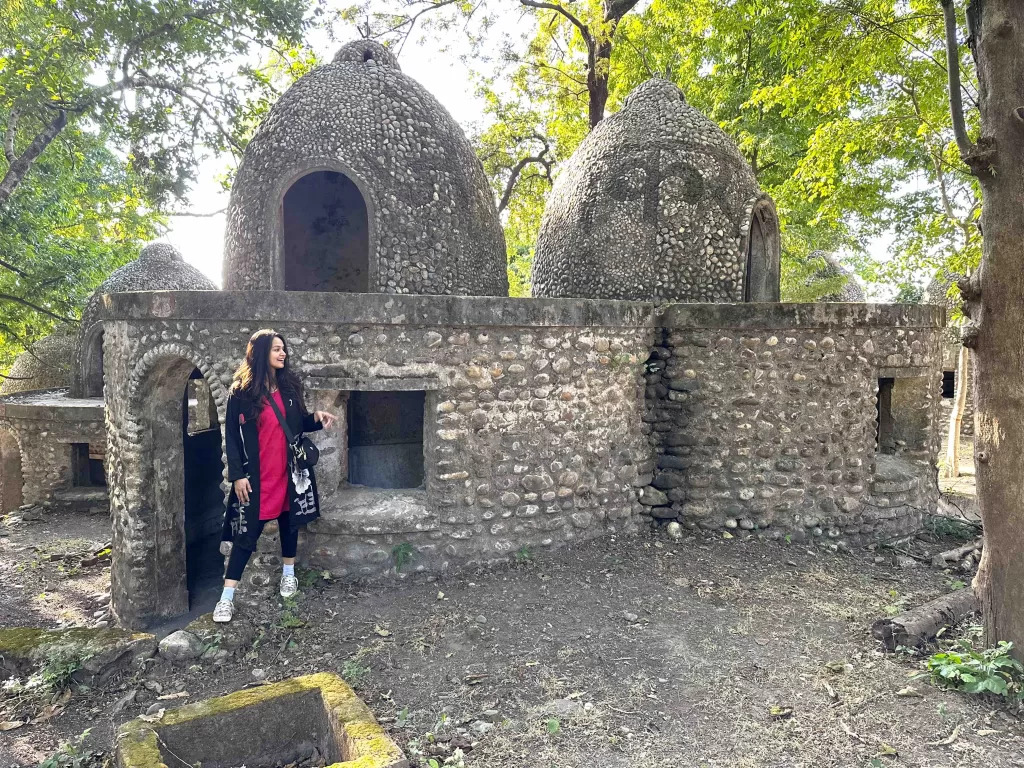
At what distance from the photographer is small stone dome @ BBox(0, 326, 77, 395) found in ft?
48.2

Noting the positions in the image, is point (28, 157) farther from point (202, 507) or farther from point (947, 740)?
point (947, 740)

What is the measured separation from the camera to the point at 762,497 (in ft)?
20.9

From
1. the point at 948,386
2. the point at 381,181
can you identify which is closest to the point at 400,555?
the point at 381,181

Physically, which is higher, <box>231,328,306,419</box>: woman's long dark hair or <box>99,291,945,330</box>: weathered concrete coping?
<box>99,291,945,330</box>: weathered concrete coping

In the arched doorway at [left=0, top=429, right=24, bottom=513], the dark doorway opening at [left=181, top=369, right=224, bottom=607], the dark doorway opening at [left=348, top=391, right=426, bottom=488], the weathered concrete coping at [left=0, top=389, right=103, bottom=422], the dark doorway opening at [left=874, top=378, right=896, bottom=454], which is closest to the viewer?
the dark doorway opening at [left=348, top=391, right=426, bottom=488]

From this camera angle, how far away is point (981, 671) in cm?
370

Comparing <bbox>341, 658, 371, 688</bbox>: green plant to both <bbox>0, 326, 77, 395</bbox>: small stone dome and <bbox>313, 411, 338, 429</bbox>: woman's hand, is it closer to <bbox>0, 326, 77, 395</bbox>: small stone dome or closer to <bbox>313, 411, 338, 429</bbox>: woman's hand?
<bbox>313, 411, 338, 429</bbox>: woman's hand

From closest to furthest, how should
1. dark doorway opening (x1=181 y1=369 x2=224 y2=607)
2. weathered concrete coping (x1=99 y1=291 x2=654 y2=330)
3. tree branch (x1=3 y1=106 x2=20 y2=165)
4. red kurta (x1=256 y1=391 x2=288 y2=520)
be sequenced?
red kurta (x1=256 y1=391 x2=288 y2=520) < weathered concrete coping (x1=99 y1=291 x2=654 y2=330) < dark doorway opening (x1=181 y1=369 x2=224 y2=607) < tree branch (x1=3 y1=106 x2=20 y2=165)

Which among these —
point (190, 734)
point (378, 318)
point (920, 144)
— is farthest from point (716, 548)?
point (920, 144)

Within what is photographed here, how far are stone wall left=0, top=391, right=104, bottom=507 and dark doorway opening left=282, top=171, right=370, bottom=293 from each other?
5669 mm

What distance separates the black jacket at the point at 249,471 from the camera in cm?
475

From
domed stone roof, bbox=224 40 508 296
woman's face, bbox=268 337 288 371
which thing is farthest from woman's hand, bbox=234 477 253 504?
domed stone roof, bbox=224 40 508 296

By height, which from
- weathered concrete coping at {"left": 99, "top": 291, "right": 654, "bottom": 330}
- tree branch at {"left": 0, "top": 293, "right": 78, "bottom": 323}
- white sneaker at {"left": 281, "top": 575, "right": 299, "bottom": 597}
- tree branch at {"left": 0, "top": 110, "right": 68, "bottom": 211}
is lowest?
white sneaker at {"left": 281, "top": 575, "right": 299, "bottom": 597}

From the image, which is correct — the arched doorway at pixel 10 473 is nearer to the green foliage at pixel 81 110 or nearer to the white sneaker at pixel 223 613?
the green foliage at pixel 81 110
